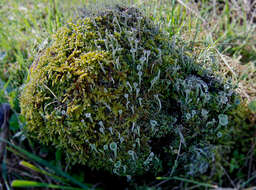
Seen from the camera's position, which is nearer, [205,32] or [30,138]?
[30,138]

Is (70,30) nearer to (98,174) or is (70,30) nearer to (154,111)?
(154,111)

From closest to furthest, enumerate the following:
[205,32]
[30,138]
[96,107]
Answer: [96,107], [30,138], [205,32]

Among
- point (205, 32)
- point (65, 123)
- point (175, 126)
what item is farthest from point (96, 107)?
point (205, 32)

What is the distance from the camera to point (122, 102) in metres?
2.12

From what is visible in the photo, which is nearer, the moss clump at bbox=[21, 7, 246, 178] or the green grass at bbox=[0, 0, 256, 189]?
the moss clump at bbox=[21, 7, 246, 178]

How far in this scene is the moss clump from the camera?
2086 mm

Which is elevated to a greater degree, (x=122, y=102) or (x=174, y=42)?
(x=174, y=42)

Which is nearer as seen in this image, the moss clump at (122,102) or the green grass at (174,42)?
the moss clump at (122,102)

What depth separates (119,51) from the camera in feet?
7.02

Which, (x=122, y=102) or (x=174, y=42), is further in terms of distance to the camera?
(x=174, y=42)

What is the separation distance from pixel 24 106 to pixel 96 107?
0.85 meters

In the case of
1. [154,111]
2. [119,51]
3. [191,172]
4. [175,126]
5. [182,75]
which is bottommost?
[191,172]

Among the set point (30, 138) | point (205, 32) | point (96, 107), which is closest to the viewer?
point (96, 107)

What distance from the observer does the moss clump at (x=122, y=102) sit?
2.09m
